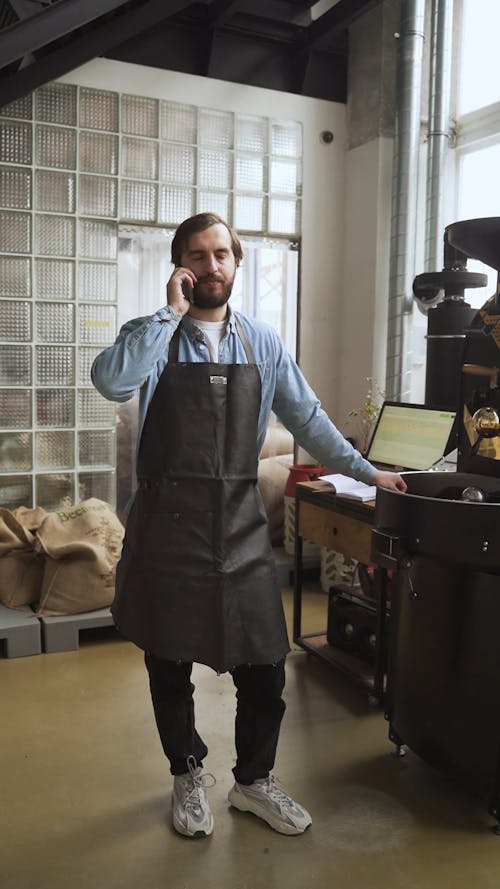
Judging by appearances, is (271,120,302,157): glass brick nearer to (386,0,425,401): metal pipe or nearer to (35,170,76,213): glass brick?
(386,0,425,401): metal pipe

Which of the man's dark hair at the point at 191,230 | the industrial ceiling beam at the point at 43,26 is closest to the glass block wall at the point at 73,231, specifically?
the industrial ceiling beam at the point at 43,26

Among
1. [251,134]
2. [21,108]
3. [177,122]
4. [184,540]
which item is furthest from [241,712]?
[251,134]

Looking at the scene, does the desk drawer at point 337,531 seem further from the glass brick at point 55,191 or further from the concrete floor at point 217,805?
the glass brick at point 55,191

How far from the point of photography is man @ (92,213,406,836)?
196 cm

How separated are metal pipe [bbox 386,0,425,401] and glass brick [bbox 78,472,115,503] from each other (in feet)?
5.42

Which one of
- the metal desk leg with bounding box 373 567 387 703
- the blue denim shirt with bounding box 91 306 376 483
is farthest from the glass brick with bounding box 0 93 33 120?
the metal desk leg with bounding box 373 567 387 703

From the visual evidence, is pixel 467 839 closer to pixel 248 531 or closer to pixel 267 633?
pixel 267 633

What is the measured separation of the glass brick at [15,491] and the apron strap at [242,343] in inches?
92.2

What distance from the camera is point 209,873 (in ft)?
6.35

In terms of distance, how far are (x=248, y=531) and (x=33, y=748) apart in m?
1.22

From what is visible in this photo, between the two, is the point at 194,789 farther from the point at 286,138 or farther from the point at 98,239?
the point at 286,138

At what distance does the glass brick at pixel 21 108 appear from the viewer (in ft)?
12.6

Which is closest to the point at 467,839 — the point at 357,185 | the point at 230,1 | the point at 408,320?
the point at 408,320

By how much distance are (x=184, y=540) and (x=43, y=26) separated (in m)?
1.94
